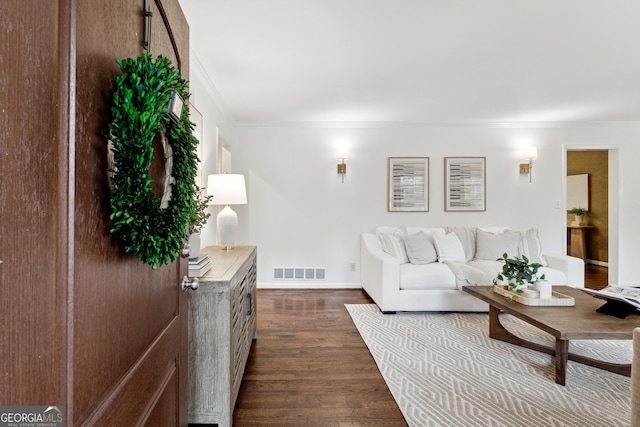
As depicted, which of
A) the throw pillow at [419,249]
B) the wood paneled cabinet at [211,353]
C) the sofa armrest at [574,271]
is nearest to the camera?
the wood paneled cabinet at [211,353]

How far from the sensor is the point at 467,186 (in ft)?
15.5

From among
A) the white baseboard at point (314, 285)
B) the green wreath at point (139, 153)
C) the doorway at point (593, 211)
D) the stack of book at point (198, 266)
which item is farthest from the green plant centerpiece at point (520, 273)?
the doorway at point (593, 211)

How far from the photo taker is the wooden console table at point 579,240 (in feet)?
20.9

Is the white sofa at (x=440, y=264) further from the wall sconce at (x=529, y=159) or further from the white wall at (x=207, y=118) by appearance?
the white wall at (x=207, y=118)

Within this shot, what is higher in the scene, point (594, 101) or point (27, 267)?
point (594, 101)

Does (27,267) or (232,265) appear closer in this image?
(27,267)

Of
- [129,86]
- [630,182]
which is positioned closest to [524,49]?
[129,86]

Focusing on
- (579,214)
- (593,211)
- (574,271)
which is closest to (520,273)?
(574,271)

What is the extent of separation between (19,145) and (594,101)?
512cm

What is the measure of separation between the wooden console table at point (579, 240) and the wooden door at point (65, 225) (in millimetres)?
7948

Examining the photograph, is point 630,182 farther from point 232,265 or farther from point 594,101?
point 232,265

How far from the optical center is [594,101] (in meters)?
3.78

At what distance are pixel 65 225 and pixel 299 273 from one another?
425cm

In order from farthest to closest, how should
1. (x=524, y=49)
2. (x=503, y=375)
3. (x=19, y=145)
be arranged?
(x=524, y=49) → (x=503, y=375) → (x=19, y=145)
